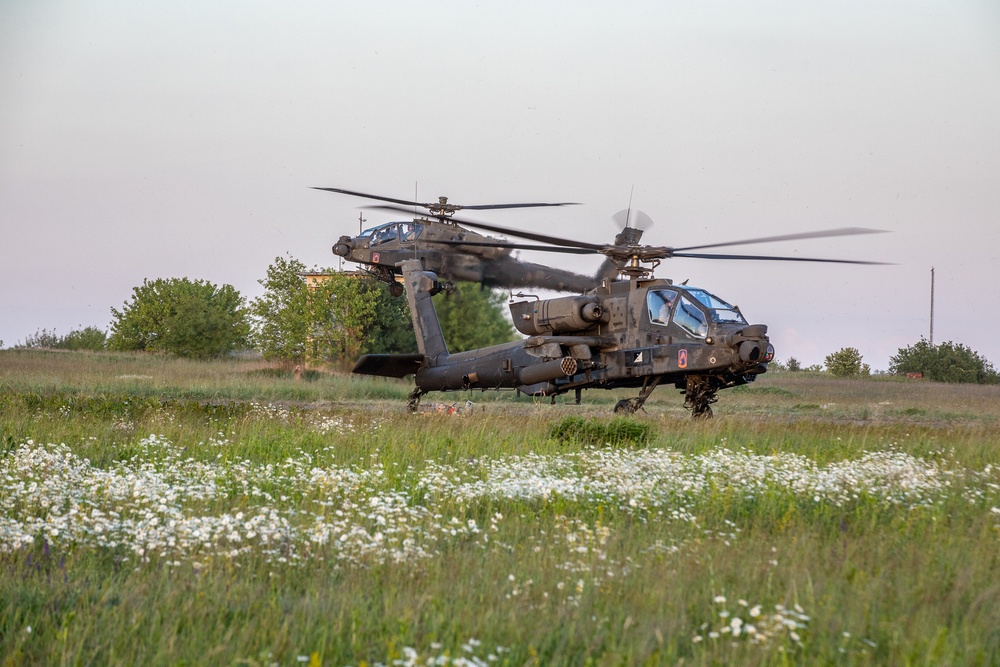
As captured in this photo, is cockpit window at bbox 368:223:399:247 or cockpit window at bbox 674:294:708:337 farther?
cockpit window at bbox 368:223:399:247

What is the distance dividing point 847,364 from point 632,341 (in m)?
32.3

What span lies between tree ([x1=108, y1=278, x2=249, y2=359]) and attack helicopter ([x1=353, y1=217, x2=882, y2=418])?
88.3 ft

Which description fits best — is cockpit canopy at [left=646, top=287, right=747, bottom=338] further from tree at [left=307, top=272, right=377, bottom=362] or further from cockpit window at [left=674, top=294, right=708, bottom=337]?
tree at [left=307, top=272, right=377, bottom=362]

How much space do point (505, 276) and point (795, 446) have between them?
19.1 meters

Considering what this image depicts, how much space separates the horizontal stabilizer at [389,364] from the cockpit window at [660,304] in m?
6.49

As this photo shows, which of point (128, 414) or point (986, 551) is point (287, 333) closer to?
point (128, 414)

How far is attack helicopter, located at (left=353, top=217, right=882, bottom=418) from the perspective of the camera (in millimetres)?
17641

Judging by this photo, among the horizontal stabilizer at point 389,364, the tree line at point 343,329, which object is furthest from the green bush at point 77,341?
the horizontal stabilizer at point 389,364

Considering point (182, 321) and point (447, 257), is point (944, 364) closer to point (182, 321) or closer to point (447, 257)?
point (447, 257)

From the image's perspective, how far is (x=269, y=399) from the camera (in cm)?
2664

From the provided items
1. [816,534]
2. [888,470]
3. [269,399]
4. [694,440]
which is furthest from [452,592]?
[269,399]

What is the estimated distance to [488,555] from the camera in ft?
21.1

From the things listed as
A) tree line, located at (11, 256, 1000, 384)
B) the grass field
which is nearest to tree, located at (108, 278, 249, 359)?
tree line, located at (11, 256, 1000, 384)

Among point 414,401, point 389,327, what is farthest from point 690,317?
point 389,327
